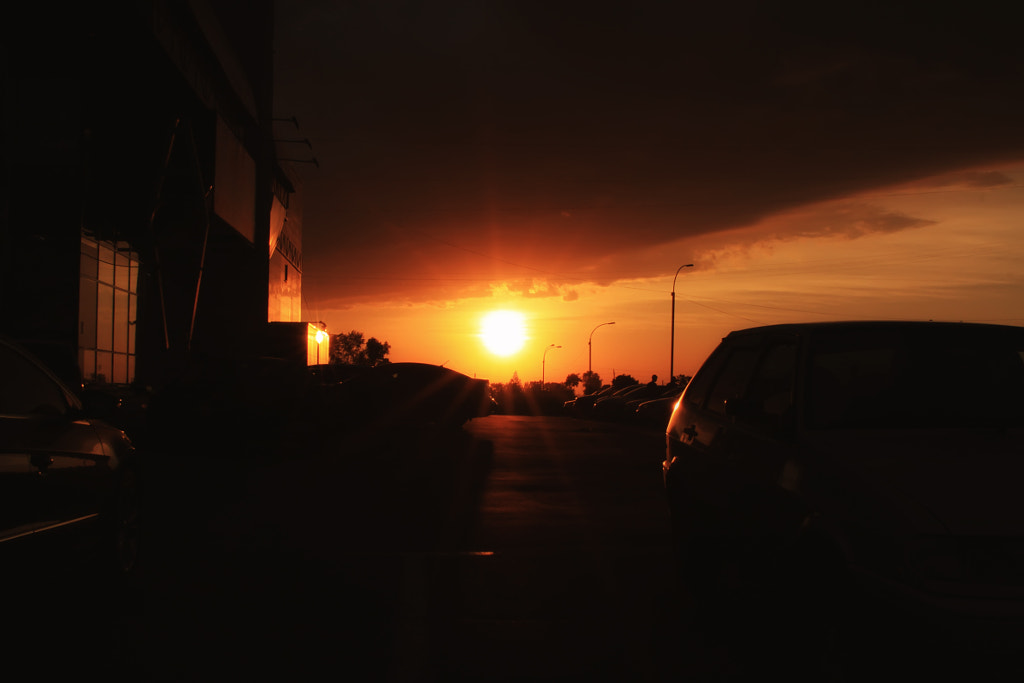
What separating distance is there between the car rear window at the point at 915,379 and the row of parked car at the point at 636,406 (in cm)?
2453

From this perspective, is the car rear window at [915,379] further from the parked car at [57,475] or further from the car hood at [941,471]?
the parked car at [57,475]

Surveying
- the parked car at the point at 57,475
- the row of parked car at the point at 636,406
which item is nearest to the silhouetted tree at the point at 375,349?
the row of parked car at the point at 636,406

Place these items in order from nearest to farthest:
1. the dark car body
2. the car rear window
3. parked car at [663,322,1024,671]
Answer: parked car at [663,322,1024,671], the car rear window, the dark car body

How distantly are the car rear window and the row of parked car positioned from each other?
2453 cm

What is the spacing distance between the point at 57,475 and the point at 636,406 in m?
32.4

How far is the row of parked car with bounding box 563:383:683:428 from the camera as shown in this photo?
3083cm

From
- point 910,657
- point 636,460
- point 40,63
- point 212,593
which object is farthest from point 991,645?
point 40,63

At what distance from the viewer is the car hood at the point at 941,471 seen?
3.34 m

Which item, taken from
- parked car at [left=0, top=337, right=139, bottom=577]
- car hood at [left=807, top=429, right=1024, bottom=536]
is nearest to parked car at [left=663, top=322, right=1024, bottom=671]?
car hood at [left=807, top=429, right=1024, bottom=536]

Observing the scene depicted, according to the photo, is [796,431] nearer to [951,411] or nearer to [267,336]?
[951,411]

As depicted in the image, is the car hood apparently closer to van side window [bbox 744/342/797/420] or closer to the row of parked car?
van side window [bbox 744/342/797/420]

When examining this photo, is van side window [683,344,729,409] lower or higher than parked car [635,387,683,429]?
higher

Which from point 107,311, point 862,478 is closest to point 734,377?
point 862,478

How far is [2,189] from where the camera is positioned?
19.7m
